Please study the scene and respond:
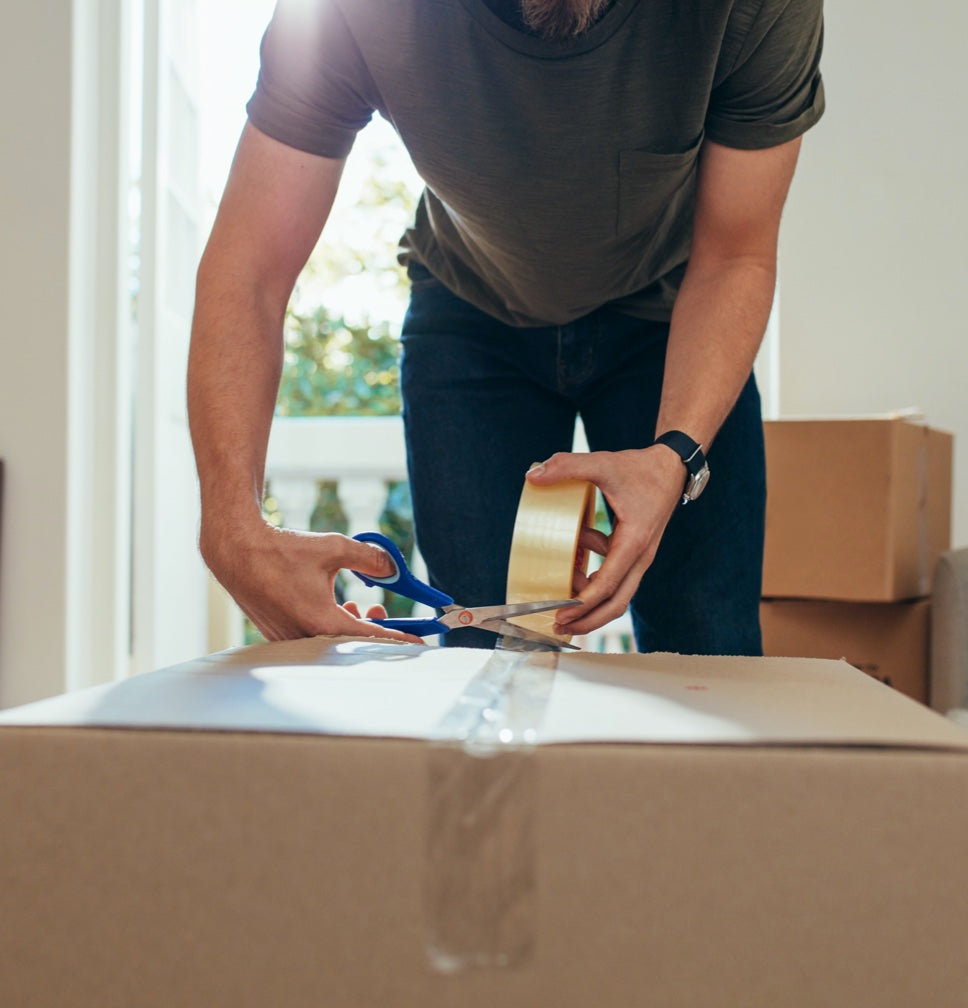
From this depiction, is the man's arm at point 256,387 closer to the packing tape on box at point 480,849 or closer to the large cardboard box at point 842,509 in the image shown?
the packing tape on box at point 480,849

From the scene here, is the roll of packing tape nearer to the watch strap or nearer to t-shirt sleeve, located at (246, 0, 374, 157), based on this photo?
the watch strap

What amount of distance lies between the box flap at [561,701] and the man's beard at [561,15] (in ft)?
1.74

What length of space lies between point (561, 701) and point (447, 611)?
0.30 meters

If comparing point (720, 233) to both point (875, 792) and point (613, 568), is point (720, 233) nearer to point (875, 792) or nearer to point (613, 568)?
point (613, 568)

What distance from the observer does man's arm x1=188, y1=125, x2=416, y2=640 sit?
27.7 inches

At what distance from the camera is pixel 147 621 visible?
223 cm

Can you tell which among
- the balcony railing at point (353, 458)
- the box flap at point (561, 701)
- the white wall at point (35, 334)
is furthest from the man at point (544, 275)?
the balcony railing at point (353, 458)

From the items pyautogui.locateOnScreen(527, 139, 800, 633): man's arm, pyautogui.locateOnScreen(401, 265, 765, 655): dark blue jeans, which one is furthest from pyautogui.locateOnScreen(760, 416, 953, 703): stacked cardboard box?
pyautogui.locateOnScreen(527, 139, 800, 633): man's arm

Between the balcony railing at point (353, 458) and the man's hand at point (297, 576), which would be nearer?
the man's hand at point (297, 576)

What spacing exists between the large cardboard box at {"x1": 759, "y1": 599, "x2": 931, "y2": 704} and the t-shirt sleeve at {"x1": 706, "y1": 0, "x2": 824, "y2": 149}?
34.1 inches

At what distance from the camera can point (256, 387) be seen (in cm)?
87

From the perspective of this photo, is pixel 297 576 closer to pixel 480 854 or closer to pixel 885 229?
pixel 480 854

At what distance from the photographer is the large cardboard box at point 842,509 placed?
151cm

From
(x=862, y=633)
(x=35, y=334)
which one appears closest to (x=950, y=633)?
(x=862, y=633)
